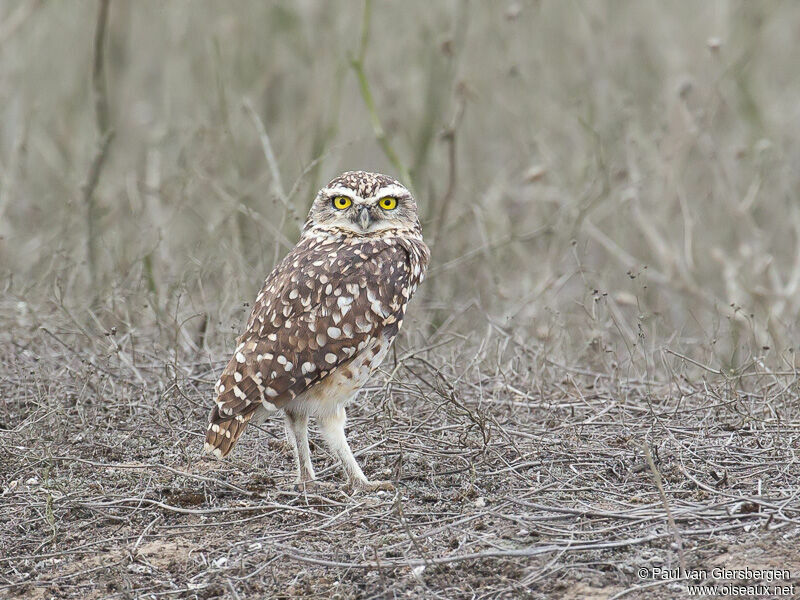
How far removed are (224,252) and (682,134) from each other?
4.04 metres

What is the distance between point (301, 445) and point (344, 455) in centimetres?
23

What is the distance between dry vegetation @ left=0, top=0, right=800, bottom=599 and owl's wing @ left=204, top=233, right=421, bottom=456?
275 millimetres

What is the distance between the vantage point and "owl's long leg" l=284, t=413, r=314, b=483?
489cm

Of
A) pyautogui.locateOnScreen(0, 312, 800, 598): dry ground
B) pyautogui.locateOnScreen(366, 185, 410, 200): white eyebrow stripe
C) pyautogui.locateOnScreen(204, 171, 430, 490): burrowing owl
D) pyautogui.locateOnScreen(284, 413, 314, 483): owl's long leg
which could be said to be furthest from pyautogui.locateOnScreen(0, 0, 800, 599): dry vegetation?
pyautogui.locateOnScreen(366, 185, 410, 200): white eyebrow stripe

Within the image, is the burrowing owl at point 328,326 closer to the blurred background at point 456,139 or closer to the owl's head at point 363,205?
the owl's head at point 363,205

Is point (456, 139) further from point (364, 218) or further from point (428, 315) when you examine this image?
point (364, 218)

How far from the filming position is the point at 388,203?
5.14 metres

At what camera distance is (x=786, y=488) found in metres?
4.37

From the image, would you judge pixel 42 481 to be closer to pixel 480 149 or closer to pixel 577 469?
pixel 577 469

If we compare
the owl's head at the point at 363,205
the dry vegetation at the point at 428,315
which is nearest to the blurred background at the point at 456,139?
the dry vegetation at the point at 428,315

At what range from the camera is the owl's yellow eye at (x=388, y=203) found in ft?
16.8

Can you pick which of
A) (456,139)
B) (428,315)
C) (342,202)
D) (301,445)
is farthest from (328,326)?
(456,139)

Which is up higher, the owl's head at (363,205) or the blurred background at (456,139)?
the owl's head at (363,205)

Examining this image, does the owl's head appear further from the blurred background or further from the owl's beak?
the blurred background
